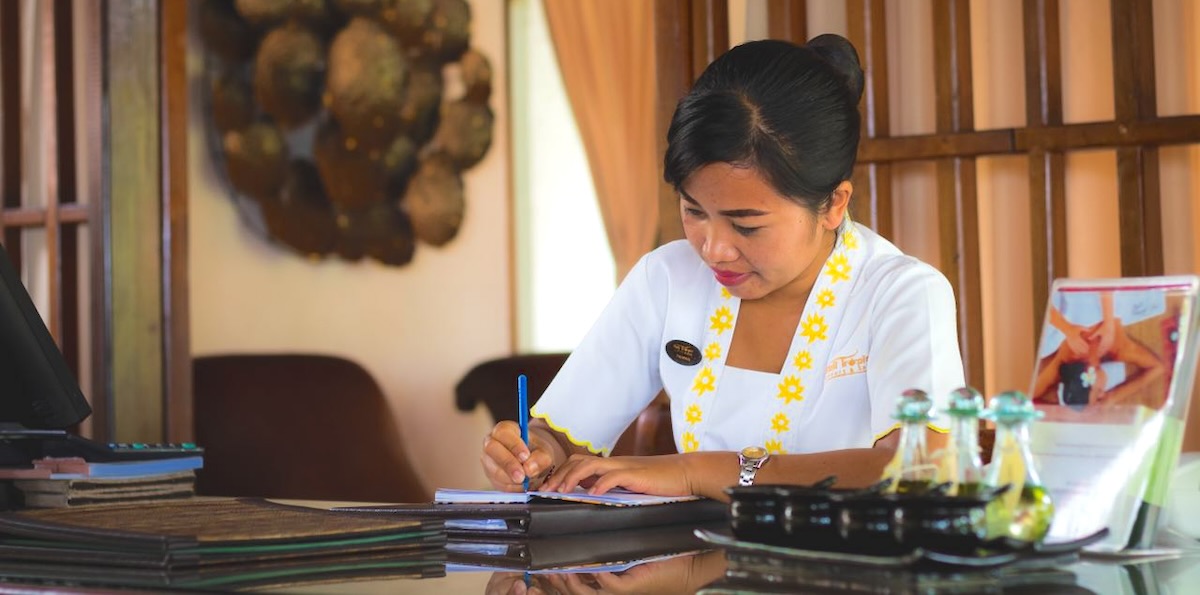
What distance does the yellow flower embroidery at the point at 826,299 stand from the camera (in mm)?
2134

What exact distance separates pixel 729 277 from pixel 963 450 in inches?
42.8

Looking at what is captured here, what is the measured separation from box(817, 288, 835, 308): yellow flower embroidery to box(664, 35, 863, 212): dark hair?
0.50 ft

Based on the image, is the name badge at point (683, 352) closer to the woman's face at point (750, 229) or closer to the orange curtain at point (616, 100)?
the woman's face at point (750, 229)

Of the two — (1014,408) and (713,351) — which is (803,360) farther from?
(1014,408)

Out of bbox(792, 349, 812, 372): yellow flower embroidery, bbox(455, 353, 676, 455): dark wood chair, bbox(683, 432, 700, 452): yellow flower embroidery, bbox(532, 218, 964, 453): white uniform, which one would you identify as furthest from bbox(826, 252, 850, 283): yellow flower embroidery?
bbox(455, 353, 676, 455): dark wood chair

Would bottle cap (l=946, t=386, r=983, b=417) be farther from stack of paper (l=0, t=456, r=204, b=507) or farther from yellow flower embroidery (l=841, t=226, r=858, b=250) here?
stack of paper (l=0, t=456, r=204, b=507)

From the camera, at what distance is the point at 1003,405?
1.02m

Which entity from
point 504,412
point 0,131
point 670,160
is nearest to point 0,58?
point 0,131

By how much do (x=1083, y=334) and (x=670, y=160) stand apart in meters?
0.96

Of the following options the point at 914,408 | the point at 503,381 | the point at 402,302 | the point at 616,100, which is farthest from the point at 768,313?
the point at 616,100

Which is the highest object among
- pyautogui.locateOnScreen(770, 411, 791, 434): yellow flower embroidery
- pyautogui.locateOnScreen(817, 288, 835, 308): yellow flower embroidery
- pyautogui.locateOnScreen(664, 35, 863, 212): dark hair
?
pyautogui.locateOnScreen(664, 35, 863, 212): dark hair

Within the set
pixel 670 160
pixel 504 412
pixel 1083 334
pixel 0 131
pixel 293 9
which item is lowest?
pixel 504 412

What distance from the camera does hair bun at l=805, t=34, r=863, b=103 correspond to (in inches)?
82.0

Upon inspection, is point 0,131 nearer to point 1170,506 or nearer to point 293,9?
point 293,9
